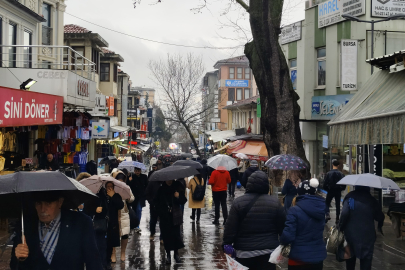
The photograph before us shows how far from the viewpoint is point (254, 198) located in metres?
6.09

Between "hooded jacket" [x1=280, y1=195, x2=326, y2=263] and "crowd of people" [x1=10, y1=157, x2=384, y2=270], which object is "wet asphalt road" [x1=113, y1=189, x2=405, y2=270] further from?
"hooded jacket" [x1=280, y1=195, x2=326, y2=263]

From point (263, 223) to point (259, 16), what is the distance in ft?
28.4

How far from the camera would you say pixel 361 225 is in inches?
289

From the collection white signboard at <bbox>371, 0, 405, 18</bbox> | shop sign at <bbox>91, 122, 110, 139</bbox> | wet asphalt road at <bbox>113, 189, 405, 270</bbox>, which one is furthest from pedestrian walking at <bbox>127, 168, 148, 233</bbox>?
shop sign at <bbox>91, 122, 110, 139</bbox>

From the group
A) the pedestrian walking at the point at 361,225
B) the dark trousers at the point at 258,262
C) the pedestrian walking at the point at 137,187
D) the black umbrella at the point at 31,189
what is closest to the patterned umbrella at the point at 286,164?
the pedestrian walking at the point at 361,225

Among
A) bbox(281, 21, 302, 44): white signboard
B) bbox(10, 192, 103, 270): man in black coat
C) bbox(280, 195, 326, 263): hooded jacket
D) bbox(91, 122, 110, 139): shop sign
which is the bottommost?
bbox(280, 195, 326, 263): hooded jacket

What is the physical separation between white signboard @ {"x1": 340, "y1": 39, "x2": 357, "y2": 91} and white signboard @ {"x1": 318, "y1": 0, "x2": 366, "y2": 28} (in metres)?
1.37

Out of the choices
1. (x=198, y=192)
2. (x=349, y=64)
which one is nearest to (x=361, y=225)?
(x=198, y=192)

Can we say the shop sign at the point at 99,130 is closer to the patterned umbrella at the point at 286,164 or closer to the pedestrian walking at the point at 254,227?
the patterned umbrella at the point at 286,164

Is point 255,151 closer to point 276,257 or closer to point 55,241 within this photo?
point 276,257

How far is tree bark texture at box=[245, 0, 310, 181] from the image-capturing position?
13.5 metres

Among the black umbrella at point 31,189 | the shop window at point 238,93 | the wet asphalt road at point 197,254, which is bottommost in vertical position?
the wet asphalt road at point 197,254

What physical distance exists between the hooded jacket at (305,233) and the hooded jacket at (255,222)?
0.16m

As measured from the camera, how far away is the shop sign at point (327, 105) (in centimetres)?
2053
